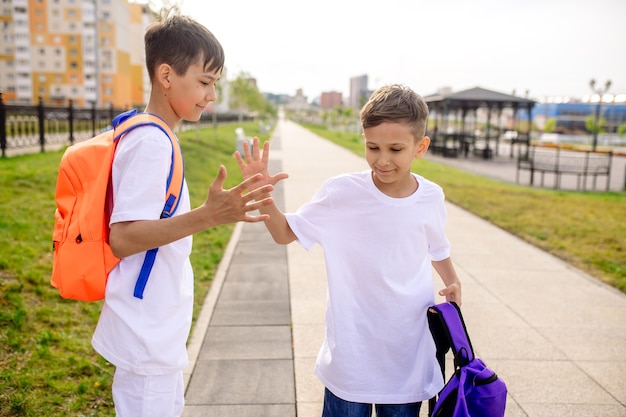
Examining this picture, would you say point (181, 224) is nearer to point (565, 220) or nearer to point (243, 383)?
point (243, 383)

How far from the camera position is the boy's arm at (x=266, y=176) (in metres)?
1.94

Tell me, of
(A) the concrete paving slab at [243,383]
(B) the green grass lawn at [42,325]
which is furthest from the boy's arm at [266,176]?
(B) the green grass lawn at [42,325]

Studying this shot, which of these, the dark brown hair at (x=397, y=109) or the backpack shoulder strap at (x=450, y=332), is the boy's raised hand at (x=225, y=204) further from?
the backpack shoulder strap at (x=450, y=332)

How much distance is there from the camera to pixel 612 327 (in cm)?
484

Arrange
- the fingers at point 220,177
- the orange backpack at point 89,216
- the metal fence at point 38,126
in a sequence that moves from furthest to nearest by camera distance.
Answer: the metal fence at point 38,126
the orange backpack at point 89,216
the fingers at point 220,177

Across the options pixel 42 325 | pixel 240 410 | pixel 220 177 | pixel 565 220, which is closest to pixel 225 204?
pixel 220 177

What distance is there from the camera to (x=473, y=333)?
457 centimetres

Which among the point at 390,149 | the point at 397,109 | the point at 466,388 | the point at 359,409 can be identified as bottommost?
the point at 359,409

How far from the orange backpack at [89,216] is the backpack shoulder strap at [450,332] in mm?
1027

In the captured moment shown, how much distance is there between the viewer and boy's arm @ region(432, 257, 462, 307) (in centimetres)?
218

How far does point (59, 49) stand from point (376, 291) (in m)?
77.4

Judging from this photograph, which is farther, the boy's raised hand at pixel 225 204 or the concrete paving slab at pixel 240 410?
the concrete paving slab at pixel 240 410

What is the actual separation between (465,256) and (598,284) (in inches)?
62.8

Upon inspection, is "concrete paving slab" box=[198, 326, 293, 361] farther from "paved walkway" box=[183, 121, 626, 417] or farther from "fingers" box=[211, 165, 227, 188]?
"fingers" box=[211, 165, 227, 188]
